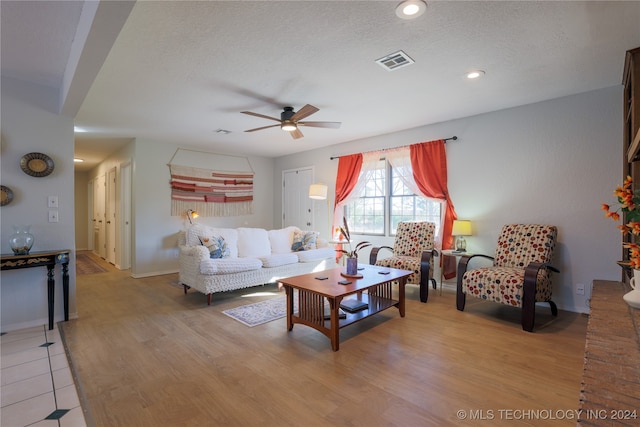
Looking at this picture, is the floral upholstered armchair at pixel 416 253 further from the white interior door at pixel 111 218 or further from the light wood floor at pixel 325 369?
the white interior door at pixel 111 218

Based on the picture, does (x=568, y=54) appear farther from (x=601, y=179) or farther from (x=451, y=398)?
(x=451, y=398)

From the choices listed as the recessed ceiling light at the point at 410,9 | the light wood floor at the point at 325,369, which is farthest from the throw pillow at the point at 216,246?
the recessed ceiling light at the point at 410,9

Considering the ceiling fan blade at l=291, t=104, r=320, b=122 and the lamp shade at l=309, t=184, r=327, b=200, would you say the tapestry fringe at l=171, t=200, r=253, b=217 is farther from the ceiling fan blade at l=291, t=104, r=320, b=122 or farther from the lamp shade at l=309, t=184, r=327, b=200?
the ceiling fan blade at l=291, t=104, r=320, b=122

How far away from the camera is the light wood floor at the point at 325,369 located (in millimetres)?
1750

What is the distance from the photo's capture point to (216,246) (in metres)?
4.11

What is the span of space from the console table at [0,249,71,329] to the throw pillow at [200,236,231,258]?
144 centimetres

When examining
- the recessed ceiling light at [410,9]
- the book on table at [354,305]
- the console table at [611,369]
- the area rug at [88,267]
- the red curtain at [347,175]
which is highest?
the recessed ceiling light at [410,9]

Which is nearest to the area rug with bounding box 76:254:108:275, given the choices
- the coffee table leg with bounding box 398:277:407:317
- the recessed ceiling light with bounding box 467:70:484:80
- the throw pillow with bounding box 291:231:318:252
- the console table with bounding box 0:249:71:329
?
the console table with bounding box 0:249:71:329

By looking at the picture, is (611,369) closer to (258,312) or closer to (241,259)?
(258,312)

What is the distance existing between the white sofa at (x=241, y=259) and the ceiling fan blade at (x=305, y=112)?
1954 mm

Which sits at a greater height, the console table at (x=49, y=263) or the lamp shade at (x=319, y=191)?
the lamp shade at (x=319, y=191)

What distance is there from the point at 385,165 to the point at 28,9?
14.6ft

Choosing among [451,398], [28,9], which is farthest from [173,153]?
[451,398]

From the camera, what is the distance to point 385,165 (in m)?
5.18
